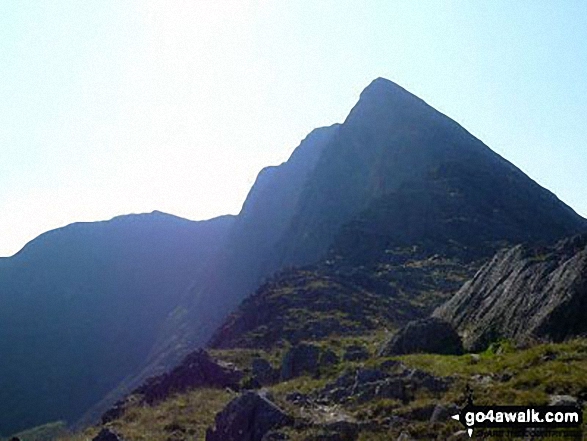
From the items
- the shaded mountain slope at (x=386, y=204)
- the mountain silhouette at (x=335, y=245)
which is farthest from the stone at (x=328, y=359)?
the shaded mountain slope at (x=386, y=204)

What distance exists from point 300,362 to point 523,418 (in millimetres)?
21056

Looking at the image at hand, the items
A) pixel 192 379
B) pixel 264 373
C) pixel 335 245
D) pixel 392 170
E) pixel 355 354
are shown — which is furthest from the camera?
pixel 392 170

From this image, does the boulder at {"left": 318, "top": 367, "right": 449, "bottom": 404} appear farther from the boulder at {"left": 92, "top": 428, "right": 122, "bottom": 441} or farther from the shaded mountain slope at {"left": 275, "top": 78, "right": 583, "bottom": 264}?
the shaded mountain slope at {"left": 275, "top": 78, "right": 583, "bottom": 264}

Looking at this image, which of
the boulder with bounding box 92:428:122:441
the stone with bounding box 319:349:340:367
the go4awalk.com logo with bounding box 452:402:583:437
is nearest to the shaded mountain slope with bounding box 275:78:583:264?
the stone with bounding box 319:349:340:367

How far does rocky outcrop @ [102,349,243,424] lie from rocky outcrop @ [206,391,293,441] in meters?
16.1

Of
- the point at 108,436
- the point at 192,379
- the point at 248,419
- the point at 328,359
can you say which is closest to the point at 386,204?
the point at 192,379

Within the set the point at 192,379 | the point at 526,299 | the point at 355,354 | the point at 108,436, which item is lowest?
the point at 192,379

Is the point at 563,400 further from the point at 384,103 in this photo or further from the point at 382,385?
the point at 384,103

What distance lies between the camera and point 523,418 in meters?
13.3

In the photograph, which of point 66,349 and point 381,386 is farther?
point 66,349

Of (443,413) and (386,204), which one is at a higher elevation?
(386,204)

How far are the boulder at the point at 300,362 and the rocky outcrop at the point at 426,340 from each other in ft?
15.4

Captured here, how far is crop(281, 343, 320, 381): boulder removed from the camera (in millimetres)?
32438

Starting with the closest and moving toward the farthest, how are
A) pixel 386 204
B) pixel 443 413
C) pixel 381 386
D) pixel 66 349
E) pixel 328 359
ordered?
pixel 443 413
pixel 381 386
pixel 328 359
pixel 386 204
pixel 66 349
